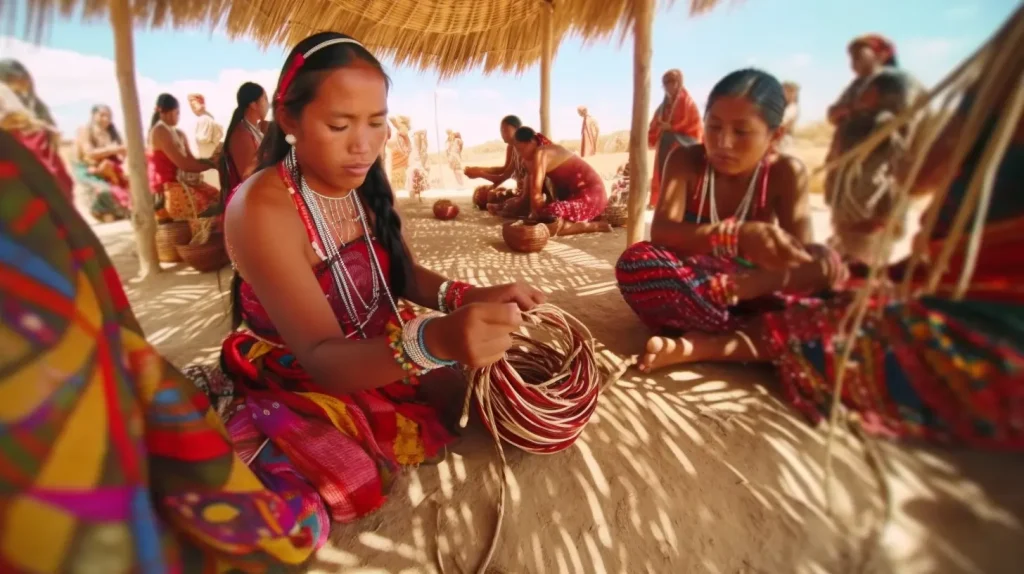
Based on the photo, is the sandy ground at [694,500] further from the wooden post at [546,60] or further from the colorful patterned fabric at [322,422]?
the wooden post at [546,60]

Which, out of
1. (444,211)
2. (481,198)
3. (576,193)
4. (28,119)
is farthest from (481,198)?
(28,119)

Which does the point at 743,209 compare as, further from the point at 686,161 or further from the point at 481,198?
the point at 481,198

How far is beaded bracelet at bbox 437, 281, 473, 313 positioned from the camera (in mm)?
1384

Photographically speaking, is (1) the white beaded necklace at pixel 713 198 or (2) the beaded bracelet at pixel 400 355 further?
(2) the beaded bracelet at pixel 400 355

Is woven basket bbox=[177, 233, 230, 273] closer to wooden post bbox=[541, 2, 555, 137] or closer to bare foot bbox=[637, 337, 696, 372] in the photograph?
bare foot bbox=[637, 337, 696, 372]

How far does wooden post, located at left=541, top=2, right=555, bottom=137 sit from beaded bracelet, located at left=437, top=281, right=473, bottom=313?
12.5ft

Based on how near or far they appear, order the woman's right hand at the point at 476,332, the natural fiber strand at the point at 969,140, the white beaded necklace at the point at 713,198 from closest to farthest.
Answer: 1. the natural fiber strand at the point at 969,140
2. the white beaded necklace at the point at 713,198
3. the woman's right hand at the point at 476,332

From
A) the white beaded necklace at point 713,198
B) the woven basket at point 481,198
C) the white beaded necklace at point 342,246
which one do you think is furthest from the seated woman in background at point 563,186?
the white beaded necklace at point 713,198

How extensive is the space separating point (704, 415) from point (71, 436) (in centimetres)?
126

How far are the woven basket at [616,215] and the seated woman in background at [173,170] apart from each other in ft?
11.2

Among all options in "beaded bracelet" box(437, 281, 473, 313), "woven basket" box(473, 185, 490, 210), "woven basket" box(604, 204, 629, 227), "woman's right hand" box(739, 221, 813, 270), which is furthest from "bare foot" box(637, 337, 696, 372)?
"woven basket" box(473, 185, 490, 210)

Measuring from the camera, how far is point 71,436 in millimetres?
522

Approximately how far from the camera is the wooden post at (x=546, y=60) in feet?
14.4

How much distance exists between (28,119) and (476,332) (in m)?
0.65
